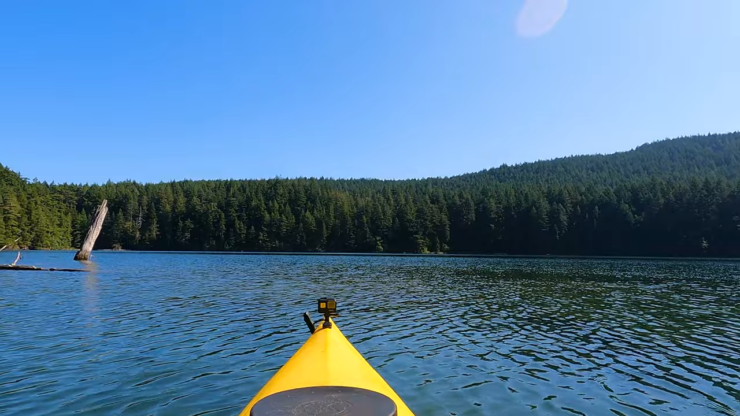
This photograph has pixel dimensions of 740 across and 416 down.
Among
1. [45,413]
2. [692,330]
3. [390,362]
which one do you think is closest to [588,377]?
[390,362]

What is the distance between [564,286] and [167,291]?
1204 inches

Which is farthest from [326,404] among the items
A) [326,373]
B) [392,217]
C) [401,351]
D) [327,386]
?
[392,217]

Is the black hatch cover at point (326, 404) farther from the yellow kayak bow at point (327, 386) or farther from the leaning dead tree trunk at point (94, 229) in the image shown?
the leaning dead tree trunk at point (94, 229)

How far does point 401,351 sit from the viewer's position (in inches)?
602

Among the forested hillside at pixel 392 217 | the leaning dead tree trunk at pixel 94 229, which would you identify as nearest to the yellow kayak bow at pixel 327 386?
the leaning dead tree trunk at pixel 94 229

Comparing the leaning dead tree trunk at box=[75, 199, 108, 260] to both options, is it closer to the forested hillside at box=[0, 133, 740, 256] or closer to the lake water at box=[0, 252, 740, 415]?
the lake water at box=[0, 252, 740, 415]

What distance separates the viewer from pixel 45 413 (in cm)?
934

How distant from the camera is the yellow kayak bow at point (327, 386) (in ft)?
16.1

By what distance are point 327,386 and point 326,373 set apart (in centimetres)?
93

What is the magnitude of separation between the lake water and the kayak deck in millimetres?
3365

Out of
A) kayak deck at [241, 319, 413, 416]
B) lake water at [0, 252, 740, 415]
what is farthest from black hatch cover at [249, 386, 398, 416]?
lake water at [0, 252, 740, 415]

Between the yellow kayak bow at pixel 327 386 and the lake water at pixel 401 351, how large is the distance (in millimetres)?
3285

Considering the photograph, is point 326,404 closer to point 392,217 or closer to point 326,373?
point 326,373

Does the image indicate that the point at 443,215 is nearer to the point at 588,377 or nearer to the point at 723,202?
the point at 723,202
